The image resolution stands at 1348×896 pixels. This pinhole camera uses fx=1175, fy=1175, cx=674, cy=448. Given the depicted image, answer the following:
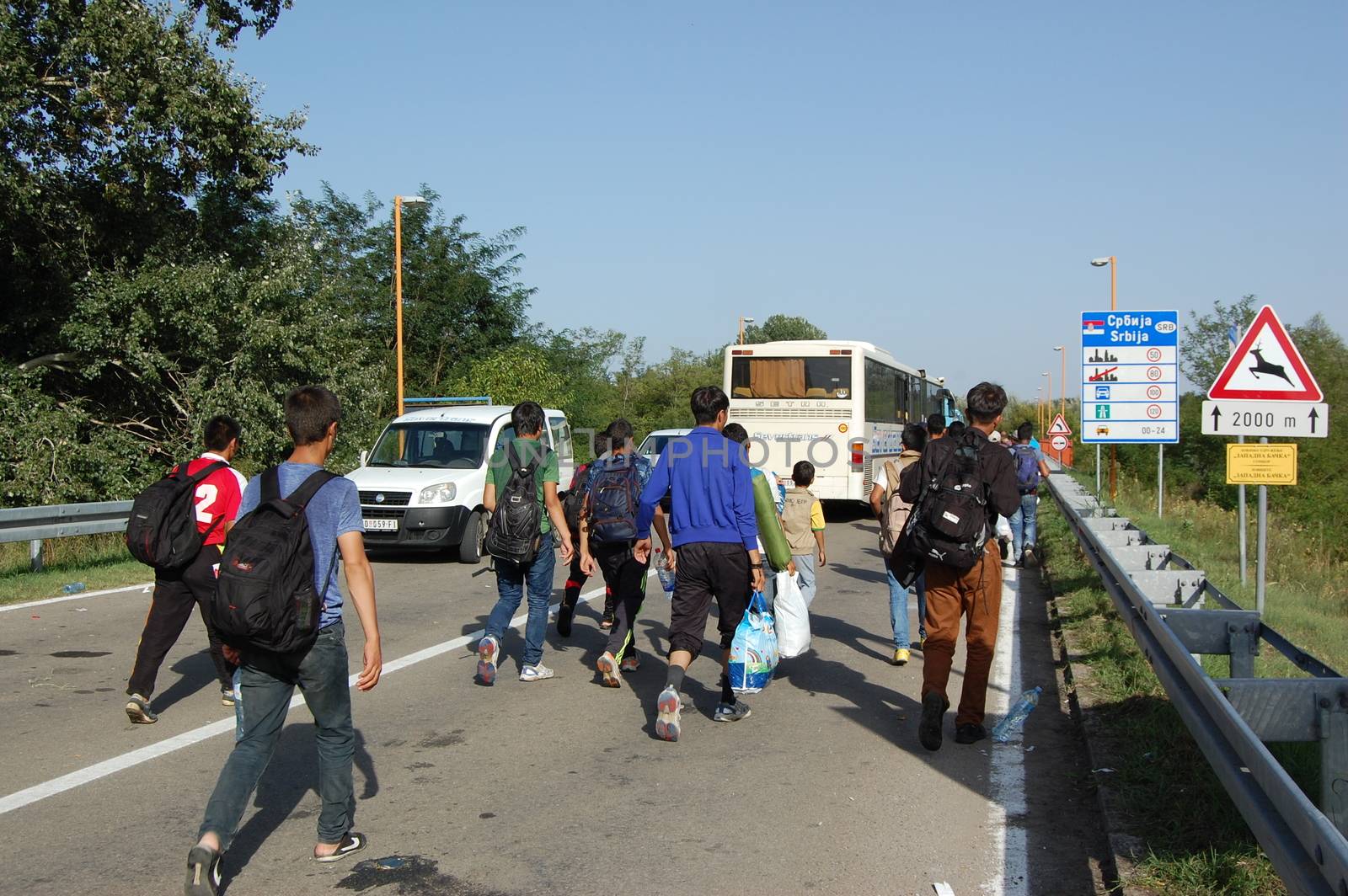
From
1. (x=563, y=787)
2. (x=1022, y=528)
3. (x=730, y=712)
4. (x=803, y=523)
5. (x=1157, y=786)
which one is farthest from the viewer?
(x=1022, y=528)

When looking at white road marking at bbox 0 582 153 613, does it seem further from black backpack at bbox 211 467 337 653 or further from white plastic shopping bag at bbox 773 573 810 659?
black backpack at bbox 211 467 337 653

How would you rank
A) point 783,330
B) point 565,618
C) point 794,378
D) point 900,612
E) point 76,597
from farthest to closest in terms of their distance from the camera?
point 783,330 < point 794,378 < point 76,597 < point 565,618 < point 900,612

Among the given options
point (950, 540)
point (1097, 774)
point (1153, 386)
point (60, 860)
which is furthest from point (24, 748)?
point (1153, 386)

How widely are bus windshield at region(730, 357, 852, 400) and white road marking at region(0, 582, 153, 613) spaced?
42.5ft

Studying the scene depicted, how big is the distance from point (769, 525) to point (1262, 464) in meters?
5.25

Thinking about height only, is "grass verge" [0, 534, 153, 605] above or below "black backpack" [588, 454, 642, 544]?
below

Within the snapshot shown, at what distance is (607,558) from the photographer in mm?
8508

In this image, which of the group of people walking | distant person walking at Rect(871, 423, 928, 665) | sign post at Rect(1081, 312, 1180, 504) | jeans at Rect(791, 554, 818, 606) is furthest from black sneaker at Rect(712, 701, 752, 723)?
sign post at Rect(1081, 312, 1180, 504)

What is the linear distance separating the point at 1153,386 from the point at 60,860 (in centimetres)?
→ 1740

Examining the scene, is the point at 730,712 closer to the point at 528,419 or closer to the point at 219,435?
the point at 528,419

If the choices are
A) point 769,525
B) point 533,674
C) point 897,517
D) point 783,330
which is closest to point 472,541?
point 533,674

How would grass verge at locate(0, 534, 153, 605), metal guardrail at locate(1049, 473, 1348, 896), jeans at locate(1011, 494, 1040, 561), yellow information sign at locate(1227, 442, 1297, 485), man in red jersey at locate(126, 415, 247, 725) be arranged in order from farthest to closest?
jeans at locate(1011, 494, 1040, 561) → grass verge at locate(0, 534, 153, 605) → yellow information sign at locate(1227, 442, 1297, 485) → man in red jersey at locate(126, 415, 247, 725) → metal guardrail at locate(1049, 473, 1348, 896)

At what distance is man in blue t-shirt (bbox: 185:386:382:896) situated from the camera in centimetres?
421

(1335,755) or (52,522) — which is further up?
(52,522)
